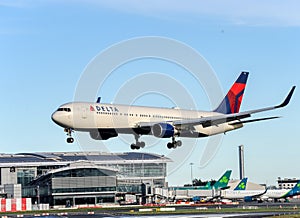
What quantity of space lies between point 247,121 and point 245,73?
30293 millimetres

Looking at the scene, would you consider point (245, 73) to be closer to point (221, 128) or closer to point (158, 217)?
point (221, 128)

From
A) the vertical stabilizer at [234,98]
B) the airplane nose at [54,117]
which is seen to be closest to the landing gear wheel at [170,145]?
the airplane nose at [54,117]

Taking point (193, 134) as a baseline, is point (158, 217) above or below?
below

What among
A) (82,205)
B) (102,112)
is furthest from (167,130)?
(82,205)

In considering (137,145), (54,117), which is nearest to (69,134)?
(54,117)

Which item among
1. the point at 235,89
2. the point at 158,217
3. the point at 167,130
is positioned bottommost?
the point at 158,217

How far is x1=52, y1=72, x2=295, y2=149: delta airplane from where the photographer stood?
103m

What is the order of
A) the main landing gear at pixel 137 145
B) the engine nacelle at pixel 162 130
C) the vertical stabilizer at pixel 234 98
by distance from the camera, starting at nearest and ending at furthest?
the engine nacelle at pixel 162 130
the main landing gear at pixel 137 145
the vertical stabilizer at pixel 234 98

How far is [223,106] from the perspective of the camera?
138 m

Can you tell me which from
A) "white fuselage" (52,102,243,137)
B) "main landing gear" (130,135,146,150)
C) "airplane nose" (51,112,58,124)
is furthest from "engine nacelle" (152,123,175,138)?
"airplane nose" (51,112,58,124)

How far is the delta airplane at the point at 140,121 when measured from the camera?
339 ft

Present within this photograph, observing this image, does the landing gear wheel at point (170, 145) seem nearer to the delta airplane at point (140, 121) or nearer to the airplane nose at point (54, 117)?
the delta airplane at point (140, 121)

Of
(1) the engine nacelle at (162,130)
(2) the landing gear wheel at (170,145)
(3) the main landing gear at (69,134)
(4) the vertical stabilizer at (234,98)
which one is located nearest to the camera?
(3) the main landing gear at (69,134)

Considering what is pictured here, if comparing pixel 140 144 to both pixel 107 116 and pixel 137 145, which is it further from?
pixel 107 116
